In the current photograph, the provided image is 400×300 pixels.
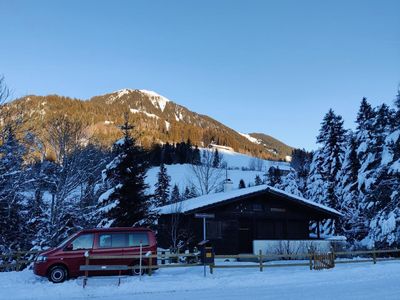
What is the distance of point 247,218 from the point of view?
28844 millimetres

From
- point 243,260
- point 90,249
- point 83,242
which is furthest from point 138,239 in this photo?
point 243,260

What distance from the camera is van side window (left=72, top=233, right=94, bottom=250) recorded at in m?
16.7

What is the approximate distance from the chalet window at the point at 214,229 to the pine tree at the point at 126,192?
3.98 metres

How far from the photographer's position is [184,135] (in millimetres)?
193375

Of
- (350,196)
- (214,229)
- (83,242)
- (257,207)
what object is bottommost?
(83,242)

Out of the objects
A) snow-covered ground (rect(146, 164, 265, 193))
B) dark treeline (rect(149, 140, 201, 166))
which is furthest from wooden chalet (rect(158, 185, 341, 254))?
dark treeline (rect(149, 140, 201, 166))

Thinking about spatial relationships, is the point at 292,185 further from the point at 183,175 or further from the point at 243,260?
the point at 183,175

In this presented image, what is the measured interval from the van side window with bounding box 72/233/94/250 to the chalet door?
14.2 m

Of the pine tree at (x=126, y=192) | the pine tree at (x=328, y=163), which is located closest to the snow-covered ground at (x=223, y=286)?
the pine tree at (x=126, y=192)

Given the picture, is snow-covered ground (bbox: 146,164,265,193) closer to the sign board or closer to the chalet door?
the chalet door

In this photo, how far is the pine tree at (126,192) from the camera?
2586 centimetres

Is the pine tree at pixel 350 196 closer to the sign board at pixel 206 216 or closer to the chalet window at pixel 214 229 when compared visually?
the chalet window at pixel 214 229

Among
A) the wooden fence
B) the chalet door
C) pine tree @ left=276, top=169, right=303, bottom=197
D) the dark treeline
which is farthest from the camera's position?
the dark treeline

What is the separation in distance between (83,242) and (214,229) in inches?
493
